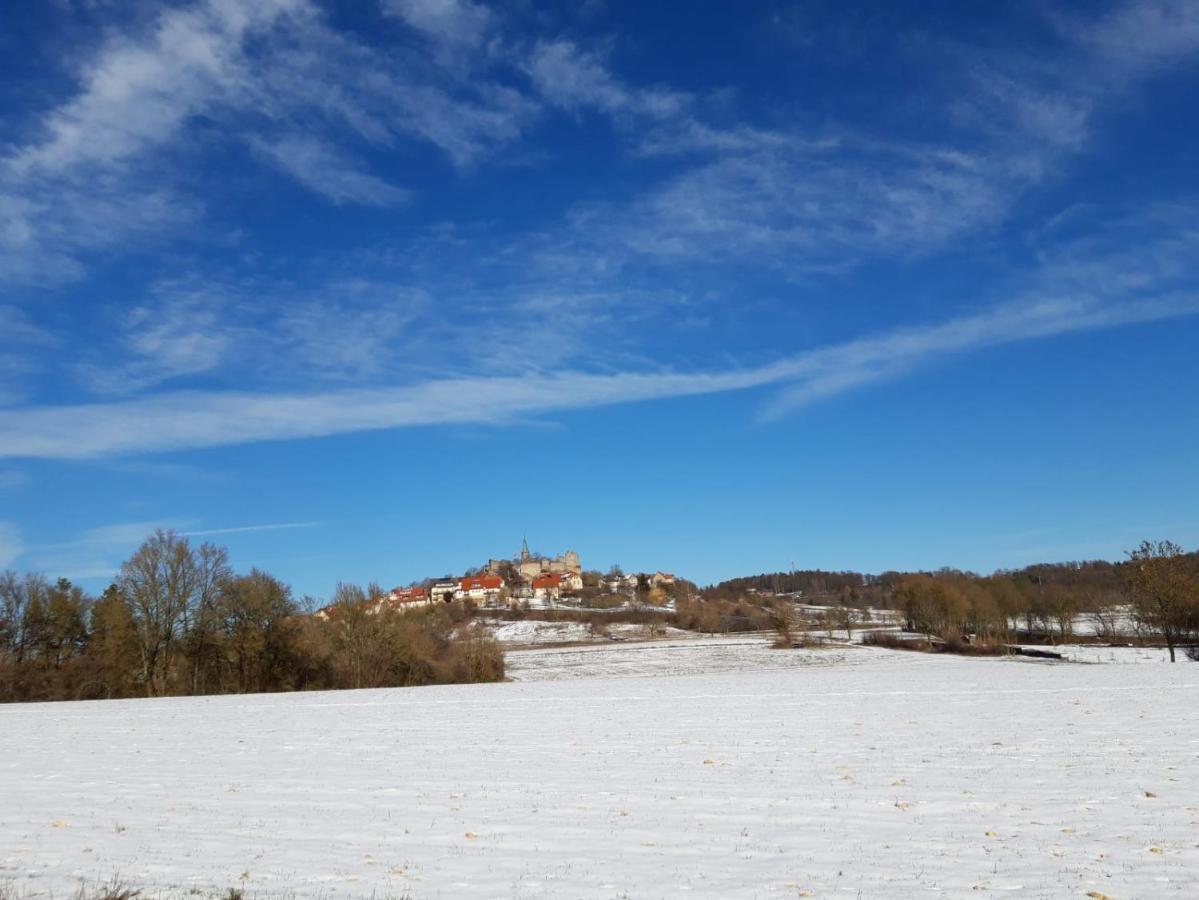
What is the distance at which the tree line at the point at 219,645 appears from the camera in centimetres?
6031

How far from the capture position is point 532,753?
72.9 feet

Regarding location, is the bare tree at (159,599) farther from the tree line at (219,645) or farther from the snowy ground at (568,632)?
the snowy ground at (568,632)

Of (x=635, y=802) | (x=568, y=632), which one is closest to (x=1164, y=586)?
(x=635, y=802)

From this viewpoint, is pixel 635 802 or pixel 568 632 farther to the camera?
pixel 568 632

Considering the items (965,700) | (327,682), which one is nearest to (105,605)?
(327,682)

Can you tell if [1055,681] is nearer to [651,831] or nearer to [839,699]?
[839,699]

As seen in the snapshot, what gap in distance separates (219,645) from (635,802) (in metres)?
54.4

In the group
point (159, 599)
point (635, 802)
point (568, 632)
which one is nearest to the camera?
point (635, 802)

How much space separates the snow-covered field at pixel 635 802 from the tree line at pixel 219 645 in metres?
30.5

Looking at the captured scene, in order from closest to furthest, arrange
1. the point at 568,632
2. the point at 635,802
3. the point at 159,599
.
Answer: the point at 635,802 → the point at 159,599 → the point at 568,632

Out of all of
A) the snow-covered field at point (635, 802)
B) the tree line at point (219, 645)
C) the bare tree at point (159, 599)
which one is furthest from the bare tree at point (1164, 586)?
the bare tree at point (159, 599)

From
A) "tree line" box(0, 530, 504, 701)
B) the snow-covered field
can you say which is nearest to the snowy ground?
"tree line" box(0, 530, 504, 701)

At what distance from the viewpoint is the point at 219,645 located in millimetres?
61938

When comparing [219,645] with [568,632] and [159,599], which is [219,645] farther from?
[568,632]
